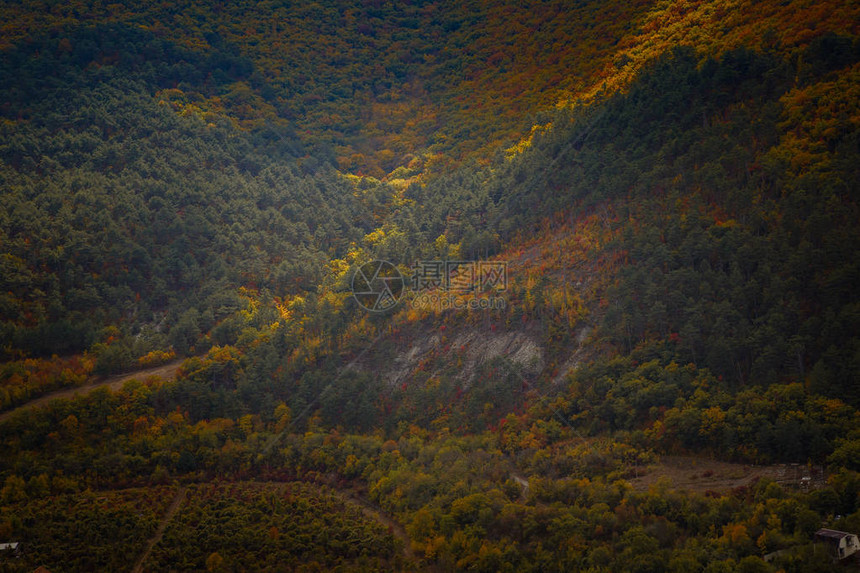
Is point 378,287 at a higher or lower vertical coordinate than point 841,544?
higher

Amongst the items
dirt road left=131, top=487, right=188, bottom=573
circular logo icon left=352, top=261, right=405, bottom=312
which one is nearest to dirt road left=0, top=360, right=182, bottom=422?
dirt road left=131, top=487, right=188, bottom=573

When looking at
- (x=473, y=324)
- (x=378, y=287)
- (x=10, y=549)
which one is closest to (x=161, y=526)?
(x=10, y=549)

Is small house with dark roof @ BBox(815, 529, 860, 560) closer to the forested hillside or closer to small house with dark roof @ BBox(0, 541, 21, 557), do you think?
the forested hillside

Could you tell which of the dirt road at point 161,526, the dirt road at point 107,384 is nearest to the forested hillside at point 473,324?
the dirt road at point 161,526

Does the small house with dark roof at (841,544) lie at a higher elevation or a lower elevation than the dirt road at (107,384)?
lower

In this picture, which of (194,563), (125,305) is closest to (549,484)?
(194,563)

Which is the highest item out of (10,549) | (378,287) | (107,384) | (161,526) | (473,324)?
(107,384)

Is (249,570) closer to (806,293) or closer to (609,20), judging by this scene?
(806,293)

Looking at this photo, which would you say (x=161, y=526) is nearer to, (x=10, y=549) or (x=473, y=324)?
(x=10, y=549)

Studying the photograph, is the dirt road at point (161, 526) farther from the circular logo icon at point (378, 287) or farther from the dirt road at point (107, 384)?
the circular logo icon at point (378, 287)
